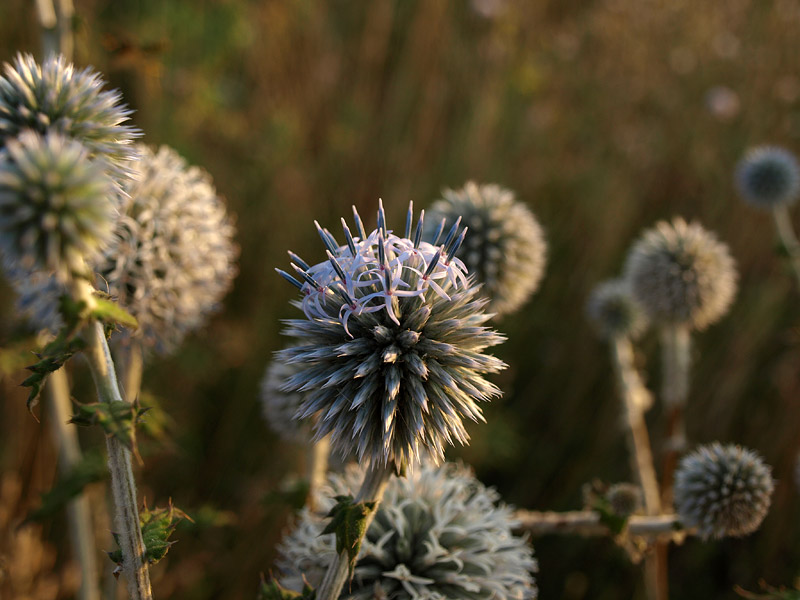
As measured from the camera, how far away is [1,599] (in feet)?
9.84

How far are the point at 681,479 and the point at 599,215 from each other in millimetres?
3261

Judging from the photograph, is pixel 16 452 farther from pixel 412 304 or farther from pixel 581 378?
pixel 581 378

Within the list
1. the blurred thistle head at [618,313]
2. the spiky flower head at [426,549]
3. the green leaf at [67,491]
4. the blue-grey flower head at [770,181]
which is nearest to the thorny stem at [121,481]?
the spiky flower head at [426,549]

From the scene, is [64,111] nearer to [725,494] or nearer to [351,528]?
[351,528]

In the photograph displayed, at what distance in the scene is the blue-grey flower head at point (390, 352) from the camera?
155 cm

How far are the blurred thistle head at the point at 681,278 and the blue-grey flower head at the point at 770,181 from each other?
0.42 meters

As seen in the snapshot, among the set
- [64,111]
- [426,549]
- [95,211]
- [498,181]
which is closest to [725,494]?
[426,549]

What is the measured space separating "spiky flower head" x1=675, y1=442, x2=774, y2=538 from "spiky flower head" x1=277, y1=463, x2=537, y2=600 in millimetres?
608

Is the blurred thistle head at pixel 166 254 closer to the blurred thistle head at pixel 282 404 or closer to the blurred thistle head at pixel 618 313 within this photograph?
the blurred thistle head at pixel 282 404

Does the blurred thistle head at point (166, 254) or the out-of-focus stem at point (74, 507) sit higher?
the blurred thistle head at point (166, 254)

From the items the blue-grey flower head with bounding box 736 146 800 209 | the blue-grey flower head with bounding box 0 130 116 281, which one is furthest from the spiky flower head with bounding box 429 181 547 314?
the blue-grey flower head with bounding box 0 130 116 281

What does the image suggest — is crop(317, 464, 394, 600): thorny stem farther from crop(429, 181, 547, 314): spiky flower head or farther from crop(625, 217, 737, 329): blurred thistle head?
crop(625, 217, 737, 329): blurred thistle head

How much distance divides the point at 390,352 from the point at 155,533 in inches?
26.8

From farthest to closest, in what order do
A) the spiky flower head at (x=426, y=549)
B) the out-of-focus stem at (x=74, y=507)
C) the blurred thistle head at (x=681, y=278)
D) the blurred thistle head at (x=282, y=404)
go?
the blurred thistle head at (x=681, y=278)
the blurred thistle head at (x=282, y=404)
the out-of-focus stem at (x=74, y=507)
the spiky flower head at (x=426, y=549)
